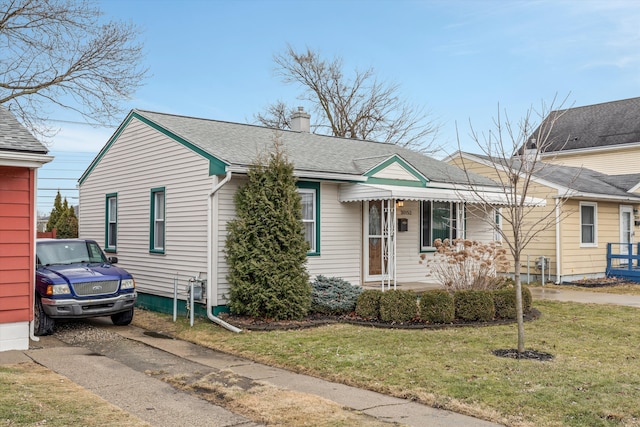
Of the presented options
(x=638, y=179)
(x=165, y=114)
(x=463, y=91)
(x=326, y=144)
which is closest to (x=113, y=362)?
(x=165, y=114)

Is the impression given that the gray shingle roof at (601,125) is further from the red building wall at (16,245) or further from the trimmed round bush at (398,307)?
the red building wall at (16,245)

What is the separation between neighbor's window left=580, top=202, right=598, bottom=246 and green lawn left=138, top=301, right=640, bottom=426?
849 cm

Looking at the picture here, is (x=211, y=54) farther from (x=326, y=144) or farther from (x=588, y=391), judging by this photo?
(x=588, y=391)

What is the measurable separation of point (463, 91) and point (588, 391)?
12.5 metres

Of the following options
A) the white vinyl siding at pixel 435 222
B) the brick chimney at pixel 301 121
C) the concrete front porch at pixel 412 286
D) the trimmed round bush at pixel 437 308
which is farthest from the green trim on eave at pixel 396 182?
the brick chimney at pixel 301 121

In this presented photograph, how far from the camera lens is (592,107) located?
34.7 m

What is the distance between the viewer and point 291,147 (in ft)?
47.6

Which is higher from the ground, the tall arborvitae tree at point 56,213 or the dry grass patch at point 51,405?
the tall arborvitae tree at point 56,213

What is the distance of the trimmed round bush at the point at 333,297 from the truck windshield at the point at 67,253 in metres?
4.57

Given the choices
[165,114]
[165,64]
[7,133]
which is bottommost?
[7,133]

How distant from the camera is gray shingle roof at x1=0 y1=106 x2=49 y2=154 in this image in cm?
881

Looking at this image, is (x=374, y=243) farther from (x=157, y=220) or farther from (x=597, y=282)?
(x=597, y=282)

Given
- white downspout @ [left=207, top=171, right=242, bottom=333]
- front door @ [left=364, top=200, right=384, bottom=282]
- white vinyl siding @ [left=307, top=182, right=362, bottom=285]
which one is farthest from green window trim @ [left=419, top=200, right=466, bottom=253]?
white downspout @ [left=207, top=171, right=242, bottom=333]

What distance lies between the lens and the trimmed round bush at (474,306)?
11.2 metres
